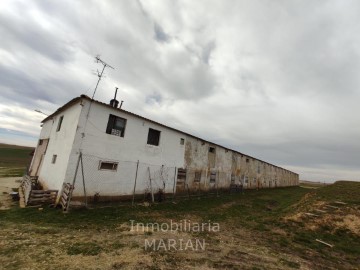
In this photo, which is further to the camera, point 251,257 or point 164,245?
point 164,245

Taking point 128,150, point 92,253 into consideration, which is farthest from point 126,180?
point 92,253

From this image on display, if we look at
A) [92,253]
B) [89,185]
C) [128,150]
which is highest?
[128,150]

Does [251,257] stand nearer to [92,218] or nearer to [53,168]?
[92,218]

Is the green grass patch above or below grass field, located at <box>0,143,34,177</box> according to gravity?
below

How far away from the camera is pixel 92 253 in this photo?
20.7 feet

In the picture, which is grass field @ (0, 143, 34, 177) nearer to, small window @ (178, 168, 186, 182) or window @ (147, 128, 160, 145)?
window @ (147, 128, 160, 145)

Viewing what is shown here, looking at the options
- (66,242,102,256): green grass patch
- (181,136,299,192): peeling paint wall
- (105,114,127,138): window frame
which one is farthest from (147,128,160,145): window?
(66,242,102,256): green grass patch

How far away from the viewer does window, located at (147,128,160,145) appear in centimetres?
1653

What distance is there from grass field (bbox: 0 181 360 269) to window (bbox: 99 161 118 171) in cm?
Answer: 244

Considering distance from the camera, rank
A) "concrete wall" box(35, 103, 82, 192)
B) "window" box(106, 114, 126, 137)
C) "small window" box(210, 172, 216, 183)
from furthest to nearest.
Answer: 1. "small window" box(210, 172, 216, 183)
2. "window" box(106, 114, 126, 137)
3. "concrete wall" box(35, 103, 82, 192)

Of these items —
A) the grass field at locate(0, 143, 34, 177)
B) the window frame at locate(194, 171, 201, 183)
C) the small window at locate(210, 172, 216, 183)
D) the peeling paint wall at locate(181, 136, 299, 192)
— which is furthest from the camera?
the grass field at locate(0, 143, 34, 177)

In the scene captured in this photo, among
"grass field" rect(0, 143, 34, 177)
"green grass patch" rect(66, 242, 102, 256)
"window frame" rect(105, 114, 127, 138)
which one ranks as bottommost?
"green grass patch" rect(66, 242, 102, 256)

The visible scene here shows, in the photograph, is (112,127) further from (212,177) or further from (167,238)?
(212,177)

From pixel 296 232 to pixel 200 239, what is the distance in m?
5.11
